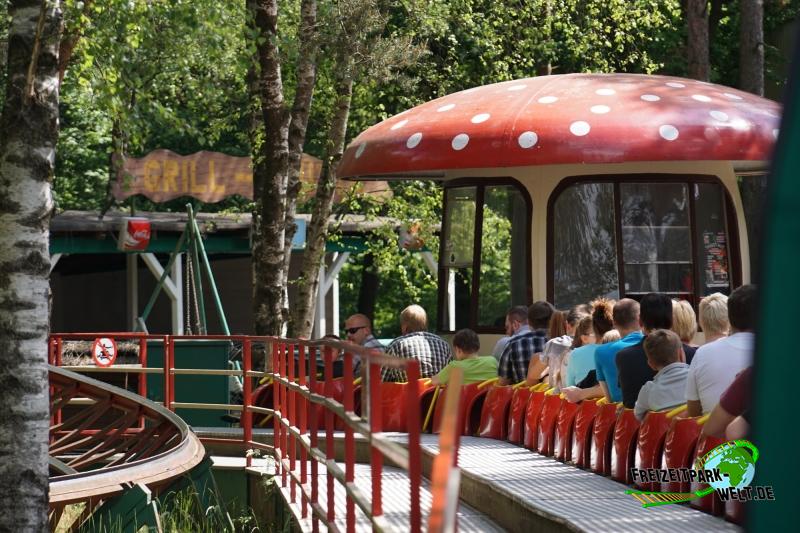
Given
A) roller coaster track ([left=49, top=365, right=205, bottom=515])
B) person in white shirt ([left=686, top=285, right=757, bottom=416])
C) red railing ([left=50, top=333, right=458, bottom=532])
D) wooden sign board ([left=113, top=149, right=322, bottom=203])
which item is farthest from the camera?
wooden sign board ([left=113, top=149, right=322, bottom=203])

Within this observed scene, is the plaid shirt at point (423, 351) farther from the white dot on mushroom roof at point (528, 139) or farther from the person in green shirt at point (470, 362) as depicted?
the white dot on mushroom roof at point (528, 139)

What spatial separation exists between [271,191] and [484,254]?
274 cm

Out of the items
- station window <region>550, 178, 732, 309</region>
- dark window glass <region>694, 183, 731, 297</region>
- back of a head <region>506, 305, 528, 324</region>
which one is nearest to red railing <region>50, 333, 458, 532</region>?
back of a head <region>506, 305, 528, 324</region>

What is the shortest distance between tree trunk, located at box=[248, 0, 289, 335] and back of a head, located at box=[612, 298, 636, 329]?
807 cm

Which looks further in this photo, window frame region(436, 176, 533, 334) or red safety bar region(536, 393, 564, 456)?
window frame region(436, 176, 533, 334)

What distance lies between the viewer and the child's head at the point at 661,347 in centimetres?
712

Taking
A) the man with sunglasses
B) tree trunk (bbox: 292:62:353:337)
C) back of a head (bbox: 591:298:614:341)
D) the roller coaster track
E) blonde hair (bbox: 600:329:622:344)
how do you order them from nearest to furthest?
blonde hair (bbox: 600:329:622:344), back of a head (bbox: 591:298:614:341), the roller coaster track, the man with sunglasses, tree trunk (bbox: 292:62:353:337)

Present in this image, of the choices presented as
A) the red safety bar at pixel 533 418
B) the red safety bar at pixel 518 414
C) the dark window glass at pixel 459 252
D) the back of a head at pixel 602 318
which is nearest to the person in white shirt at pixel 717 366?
the back of a head at pixel 602 318

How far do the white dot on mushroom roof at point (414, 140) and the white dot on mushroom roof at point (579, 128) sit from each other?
1.62m

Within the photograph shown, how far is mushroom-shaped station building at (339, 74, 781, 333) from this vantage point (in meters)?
12.5

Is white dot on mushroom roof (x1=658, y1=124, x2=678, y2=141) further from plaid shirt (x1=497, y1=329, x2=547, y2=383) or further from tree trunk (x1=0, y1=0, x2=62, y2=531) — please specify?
tree trunk (x1=0, y1=0, x2=62, y2=531)

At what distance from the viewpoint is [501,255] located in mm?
15094

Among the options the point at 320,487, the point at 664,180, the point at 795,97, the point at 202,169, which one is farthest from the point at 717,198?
the point at 795,97

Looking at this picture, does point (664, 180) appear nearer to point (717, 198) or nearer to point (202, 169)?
point (717, 198)
